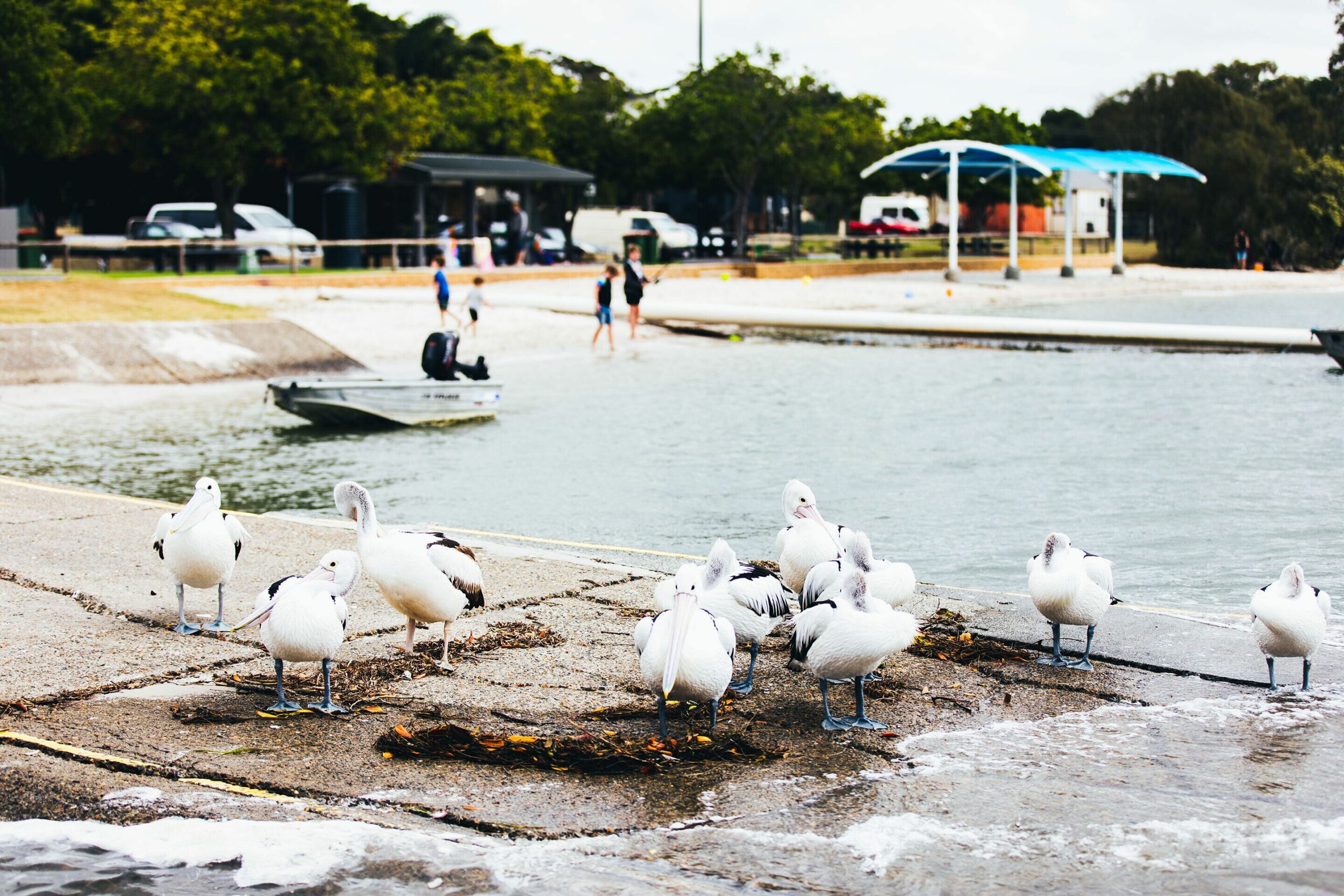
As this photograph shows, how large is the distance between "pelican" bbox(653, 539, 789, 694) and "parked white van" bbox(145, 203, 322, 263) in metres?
35.4

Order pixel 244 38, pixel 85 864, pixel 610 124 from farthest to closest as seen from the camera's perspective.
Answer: pixel 610 124 < pixel 244 38 < pixel 85 864

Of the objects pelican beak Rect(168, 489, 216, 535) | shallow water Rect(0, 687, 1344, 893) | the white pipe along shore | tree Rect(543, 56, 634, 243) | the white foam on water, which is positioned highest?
tree Rect(543, 56, 634, 243)

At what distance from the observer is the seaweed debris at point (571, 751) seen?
18.7 ft

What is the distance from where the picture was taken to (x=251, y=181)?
46500 mm

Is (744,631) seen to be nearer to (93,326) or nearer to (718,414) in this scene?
(718,414)

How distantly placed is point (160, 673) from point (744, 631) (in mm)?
2730

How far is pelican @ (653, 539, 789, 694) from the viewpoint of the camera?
673cm

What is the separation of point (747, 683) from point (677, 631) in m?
1.13

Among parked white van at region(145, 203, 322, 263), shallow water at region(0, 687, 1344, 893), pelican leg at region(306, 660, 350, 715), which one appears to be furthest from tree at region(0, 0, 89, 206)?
shallow water at region(0, 687, 1344, 893)

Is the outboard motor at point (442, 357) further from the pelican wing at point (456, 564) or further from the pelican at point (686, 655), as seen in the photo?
the pelican at point (686, 655)

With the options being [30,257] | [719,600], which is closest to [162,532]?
[719,600]

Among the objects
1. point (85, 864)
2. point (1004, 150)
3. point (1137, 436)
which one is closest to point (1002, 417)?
point (1137, 436)

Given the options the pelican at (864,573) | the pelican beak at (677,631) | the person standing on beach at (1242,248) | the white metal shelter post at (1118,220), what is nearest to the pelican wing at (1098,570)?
the pelican at (864,573)

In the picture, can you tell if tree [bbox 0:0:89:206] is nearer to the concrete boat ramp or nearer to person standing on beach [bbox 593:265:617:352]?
person standing on beach [bbox 593:265:617:352]
